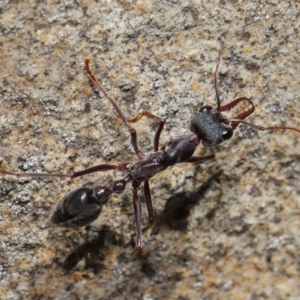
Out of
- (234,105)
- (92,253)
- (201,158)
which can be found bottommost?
(92,253)

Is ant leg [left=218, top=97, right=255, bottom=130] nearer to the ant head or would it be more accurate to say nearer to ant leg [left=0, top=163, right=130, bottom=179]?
the ant head

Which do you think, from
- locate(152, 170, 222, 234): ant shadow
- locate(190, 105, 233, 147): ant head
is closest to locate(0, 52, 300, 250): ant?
locate(190, 105, 233, 147): ant head

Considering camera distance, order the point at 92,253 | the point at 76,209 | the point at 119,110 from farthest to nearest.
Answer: the point at 92,253, the point at 119,110, the point at 76,209

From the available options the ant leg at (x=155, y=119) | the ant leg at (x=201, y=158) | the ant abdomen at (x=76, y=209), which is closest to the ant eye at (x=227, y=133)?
the ant leg at (x=201, y=158)

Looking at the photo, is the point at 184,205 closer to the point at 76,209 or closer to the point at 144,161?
the point at 144,161

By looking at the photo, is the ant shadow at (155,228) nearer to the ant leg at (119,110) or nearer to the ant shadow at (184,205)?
the ant shadow at (184,205)

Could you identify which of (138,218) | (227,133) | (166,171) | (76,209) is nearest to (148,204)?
(138,218)

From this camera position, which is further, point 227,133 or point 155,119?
point 155,119

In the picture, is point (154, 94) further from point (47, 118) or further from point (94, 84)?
point (47, 118)

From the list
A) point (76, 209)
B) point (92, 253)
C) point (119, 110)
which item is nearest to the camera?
point (76, 209)
